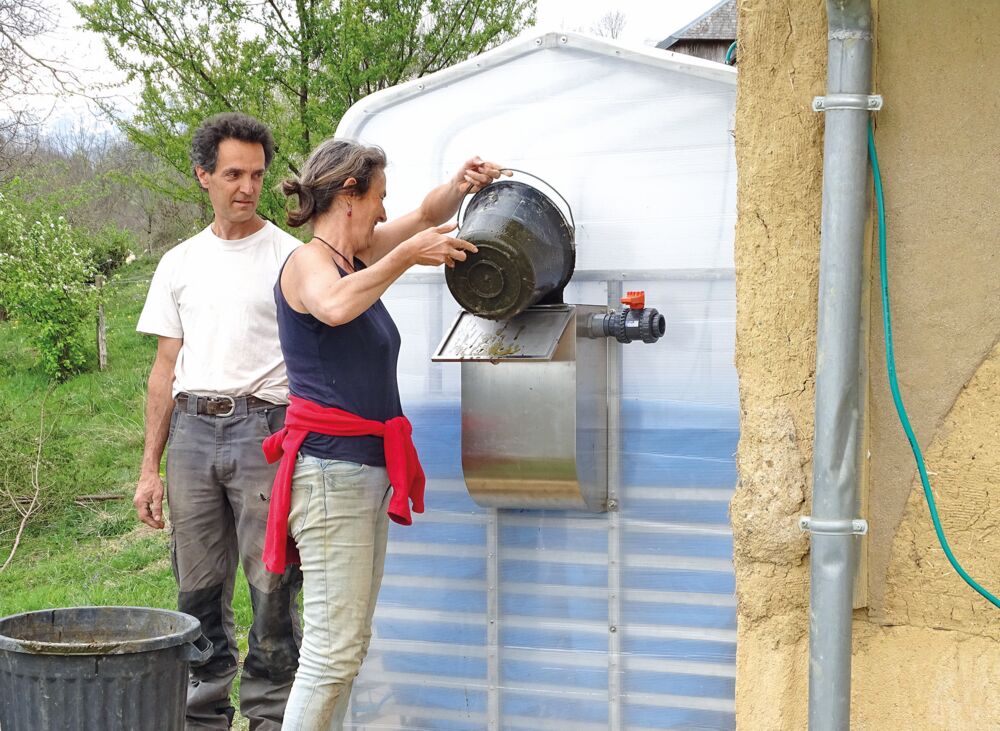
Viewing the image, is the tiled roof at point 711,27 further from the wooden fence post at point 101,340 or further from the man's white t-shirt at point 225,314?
the man's white t-shirt at point 225,314

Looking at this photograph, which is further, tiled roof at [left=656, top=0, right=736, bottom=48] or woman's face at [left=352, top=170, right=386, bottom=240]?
tiled roof at [left=656, top=0, right=736, bottom=48]

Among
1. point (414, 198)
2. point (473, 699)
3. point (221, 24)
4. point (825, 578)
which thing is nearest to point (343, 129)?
point (414, 198)

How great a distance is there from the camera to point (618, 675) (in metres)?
3.75

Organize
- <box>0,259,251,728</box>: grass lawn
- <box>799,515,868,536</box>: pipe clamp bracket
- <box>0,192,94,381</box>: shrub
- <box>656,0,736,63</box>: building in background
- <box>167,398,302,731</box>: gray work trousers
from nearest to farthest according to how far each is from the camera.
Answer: <box>799,515,868,536</box>: pipe clamp bracket → <box>167,398,302,731</box>: gray work trousers → <box>0,259,251,728</box>: grass lawn → <box>0,192,94,381</box>: shrub → <box>656,0,736,63</box>: building in background

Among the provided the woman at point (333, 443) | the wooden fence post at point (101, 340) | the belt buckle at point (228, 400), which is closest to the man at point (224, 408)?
the belt buckle at point (228, 400)

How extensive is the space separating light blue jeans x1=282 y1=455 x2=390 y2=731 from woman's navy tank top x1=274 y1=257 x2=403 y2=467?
49 mm

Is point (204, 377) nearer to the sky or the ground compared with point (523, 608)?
nearer to the sky

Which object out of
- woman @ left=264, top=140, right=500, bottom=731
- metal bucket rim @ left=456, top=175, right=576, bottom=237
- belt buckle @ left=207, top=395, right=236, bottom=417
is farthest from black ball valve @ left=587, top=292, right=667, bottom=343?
belt buckle @ left=207, top=395, right=236, bottom=417

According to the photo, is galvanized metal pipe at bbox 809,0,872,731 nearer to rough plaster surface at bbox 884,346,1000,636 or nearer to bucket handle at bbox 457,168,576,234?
rough plaster surface at bbox 884,346,1000,636

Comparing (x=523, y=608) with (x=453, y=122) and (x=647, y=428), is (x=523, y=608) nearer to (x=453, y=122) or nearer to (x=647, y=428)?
(x=647, y=428)

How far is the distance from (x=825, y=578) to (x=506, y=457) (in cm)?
152

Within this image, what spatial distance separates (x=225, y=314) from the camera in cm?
390

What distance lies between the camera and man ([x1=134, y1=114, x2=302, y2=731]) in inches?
153

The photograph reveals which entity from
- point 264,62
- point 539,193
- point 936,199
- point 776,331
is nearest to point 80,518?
point 264,62
